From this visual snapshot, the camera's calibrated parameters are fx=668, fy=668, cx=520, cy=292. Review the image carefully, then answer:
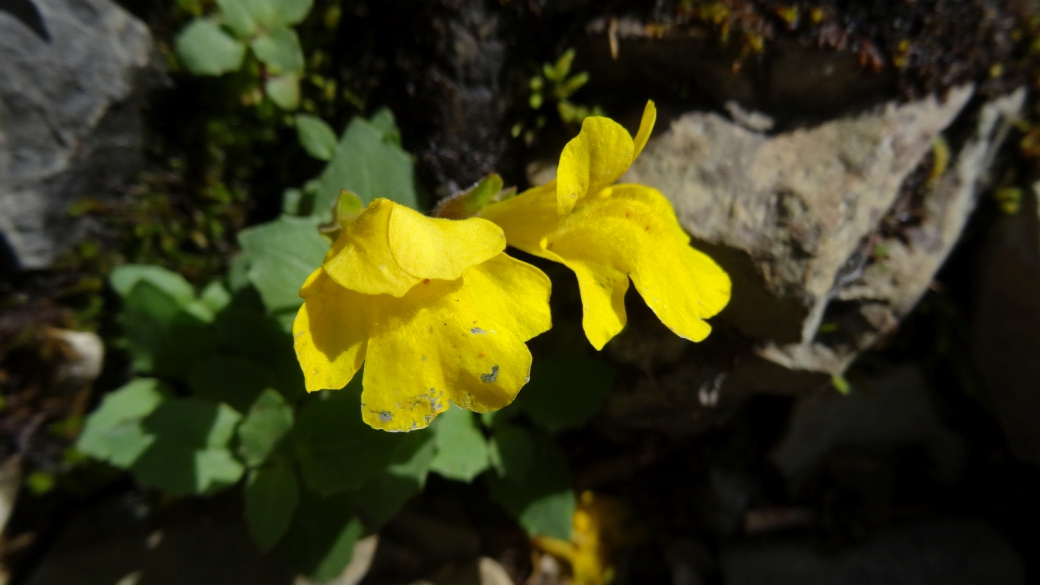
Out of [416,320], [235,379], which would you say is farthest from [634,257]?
[235,379]

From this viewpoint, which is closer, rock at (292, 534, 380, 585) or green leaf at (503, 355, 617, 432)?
green leaf at (503, 355, 617, 432)

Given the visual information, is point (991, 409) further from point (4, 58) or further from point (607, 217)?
point (4, 58)

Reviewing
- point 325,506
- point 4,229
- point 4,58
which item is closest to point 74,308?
point 4,229

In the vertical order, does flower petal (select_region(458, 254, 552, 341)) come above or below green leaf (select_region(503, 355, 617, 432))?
above

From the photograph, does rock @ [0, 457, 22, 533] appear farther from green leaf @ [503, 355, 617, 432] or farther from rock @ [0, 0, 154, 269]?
green leaf @ [503, 355, 617, 432]

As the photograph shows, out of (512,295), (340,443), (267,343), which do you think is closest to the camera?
(512,295)

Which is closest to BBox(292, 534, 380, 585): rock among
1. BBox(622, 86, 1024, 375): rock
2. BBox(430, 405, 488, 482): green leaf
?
BBox(430, 405, 488, 482): green leaf

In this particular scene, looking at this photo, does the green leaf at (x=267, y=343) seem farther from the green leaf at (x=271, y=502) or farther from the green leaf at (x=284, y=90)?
the green leaf at (x=284, y=90)

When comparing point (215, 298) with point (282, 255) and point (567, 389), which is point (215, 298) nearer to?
point (282, 255)
